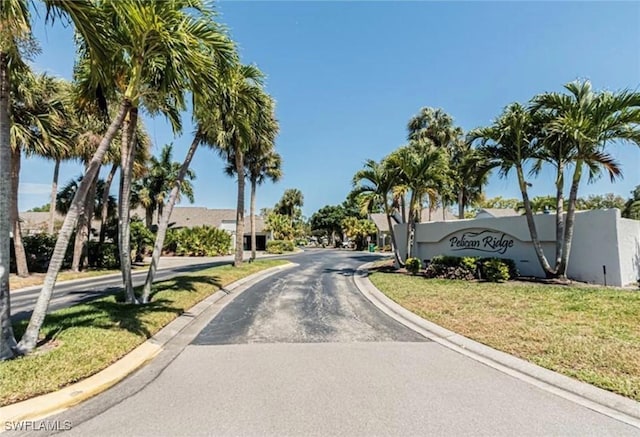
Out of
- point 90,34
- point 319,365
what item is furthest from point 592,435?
point 90,34

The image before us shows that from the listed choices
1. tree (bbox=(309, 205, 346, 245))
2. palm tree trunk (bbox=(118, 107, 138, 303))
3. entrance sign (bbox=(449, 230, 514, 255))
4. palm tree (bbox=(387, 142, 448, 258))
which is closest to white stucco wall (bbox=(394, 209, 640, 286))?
entrance sign (bbox=(449, 230, 514, 255))

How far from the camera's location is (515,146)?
12383 mm

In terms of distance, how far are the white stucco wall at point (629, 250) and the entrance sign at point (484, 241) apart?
3.53 metres

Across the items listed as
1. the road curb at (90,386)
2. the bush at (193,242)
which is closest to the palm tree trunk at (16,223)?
the road curb at (90,386)

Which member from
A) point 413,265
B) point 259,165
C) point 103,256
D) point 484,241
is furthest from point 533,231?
point 103,256

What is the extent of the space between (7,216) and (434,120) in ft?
88.1

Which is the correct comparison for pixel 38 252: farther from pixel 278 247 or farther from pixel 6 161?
pixel 278 247

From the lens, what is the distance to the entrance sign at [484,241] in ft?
46.5

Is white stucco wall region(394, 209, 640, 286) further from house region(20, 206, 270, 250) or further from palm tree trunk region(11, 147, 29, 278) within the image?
house region(20, 206, 270, 250)

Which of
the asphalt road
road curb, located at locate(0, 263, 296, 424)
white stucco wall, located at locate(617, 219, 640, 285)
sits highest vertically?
white stucco wall, located at locate(617, 219, 640, 285)

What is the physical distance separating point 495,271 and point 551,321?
5.77 meters

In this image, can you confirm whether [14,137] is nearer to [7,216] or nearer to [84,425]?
[7,216]

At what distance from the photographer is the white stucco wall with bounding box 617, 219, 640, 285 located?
10.9 meters

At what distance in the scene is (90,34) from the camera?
476 centimetres
